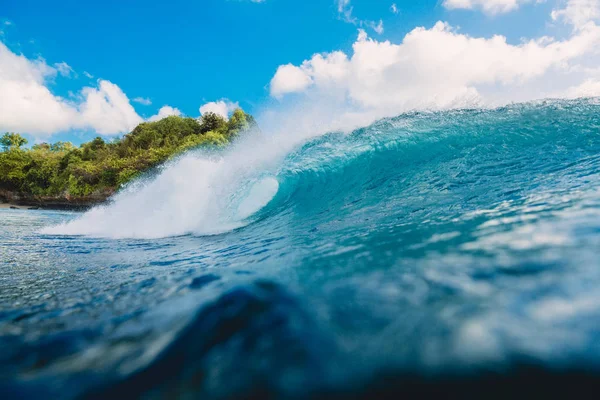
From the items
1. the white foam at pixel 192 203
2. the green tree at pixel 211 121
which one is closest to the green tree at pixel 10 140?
the green tree at pixel 211 121

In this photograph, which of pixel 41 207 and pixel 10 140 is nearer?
pixel 41 207

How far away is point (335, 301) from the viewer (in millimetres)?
1388

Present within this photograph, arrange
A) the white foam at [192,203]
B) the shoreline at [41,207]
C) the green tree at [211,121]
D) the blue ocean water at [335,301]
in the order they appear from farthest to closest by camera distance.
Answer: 1. the green tree at [211,121]
2. the shoreline at [41,207]
3. the white foam at [192,203]
4. the blue ocean water at [335,301]

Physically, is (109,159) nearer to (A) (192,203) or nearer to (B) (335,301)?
(A) (192,203)

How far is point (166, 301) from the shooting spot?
5.43 feet

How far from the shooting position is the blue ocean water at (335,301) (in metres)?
0.94

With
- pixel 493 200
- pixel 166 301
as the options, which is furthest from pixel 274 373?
pixel 493 200

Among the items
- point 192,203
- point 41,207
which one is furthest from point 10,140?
point 192,203

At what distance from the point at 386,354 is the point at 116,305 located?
5.01 ft

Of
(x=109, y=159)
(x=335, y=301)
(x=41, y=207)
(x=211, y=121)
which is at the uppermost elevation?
(x=211, y=121)

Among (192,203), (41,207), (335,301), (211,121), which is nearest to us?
(335,301)

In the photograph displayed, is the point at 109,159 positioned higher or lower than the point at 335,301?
higher

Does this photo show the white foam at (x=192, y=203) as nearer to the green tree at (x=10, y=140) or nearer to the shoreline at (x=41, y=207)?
the shoreline at (x=41, y=207)

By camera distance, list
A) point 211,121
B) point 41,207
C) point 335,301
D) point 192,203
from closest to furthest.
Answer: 1. point 335,301
2. point 192,203
3. point 41,207
4. point 211,121
